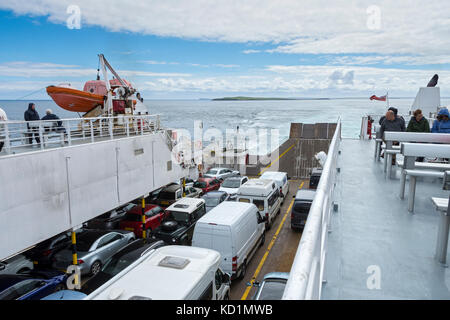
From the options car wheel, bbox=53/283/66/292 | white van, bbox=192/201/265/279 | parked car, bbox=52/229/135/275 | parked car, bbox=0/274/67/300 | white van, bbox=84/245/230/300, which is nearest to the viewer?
white van, bbox=84/245/230/300

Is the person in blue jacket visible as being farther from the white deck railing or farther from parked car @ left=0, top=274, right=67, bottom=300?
parked car @ left=0, top=274, right=67, bottom=300

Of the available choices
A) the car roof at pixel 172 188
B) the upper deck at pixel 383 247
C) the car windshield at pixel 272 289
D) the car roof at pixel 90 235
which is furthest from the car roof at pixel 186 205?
the upper deck at pixel 383 247

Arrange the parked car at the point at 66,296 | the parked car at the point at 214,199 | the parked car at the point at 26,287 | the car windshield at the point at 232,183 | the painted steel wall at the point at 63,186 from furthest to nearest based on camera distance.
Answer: the car windshield at the point at 232,183
the parked car at the point at 214,199
the parked car at the point at 26,287
the parked car at the point at 66,296
the painted steel wall at the point at 63,186

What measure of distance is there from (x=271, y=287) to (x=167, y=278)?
3.43 m

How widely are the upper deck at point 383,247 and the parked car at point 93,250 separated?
938cm

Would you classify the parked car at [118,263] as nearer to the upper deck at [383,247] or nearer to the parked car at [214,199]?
the parked car at [214,199]

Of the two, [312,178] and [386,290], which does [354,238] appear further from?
[312,178]

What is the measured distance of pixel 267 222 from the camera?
15.3 m

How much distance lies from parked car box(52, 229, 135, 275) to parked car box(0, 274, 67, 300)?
1.78 metres

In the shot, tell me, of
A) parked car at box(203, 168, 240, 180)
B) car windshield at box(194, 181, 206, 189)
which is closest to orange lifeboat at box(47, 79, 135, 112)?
car windshield at box(194, 181, 206, 189)

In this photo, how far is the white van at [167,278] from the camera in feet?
17.4

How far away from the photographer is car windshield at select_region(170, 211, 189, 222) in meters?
13.5

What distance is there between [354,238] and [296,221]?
11.7 meters
